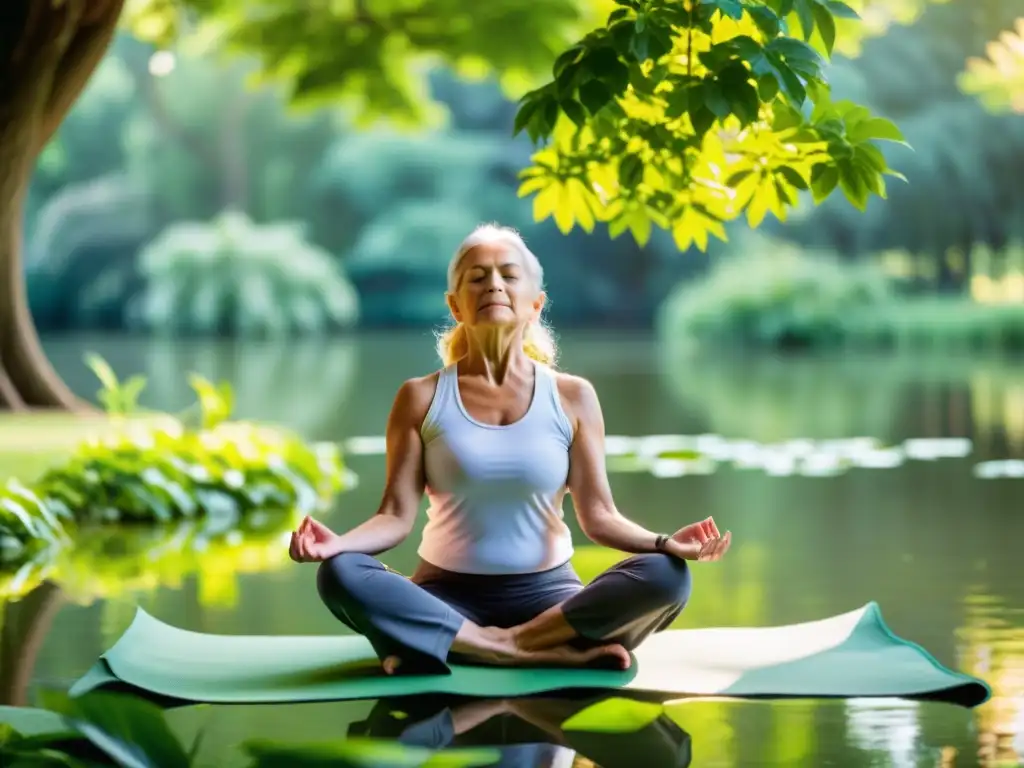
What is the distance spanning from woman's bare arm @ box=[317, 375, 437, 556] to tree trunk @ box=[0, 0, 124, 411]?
270cm

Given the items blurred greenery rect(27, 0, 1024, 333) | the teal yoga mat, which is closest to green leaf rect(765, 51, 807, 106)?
the teal yoga mat

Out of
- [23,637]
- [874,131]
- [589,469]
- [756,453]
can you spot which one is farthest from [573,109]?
[756,453]

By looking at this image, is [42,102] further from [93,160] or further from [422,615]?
[93,160]

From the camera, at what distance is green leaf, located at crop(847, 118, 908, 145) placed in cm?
366

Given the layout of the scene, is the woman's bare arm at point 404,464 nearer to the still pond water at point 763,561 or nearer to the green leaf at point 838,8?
the still pond water at point 763,561

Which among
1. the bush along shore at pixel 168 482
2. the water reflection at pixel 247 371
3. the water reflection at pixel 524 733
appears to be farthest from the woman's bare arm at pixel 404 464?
the water reflection at pixel 247 371

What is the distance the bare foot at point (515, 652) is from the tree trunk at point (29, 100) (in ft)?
9.92

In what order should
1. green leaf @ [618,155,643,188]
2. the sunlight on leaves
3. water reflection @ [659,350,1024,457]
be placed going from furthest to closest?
the sunlight on leaves < water reflection @ [659,350,1024,457] < green leaf @ [618,155,643,188]

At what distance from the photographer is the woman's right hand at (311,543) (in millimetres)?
3543

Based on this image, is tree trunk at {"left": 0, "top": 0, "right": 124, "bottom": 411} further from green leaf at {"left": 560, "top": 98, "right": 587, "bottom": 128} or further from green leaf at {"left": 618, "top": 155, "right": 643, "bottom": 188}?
green leaf at {"left": 560, "top": 98, "right": 587, "bottom": 128}

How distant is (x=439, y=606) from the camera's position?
3.71 m

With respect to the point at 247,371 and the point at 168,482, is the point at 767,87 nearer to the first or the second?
the point at 168,482

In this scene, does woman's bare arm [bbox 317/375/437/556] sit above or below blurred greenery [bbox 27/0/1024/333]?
below

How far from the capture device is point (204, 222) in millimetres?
30500
